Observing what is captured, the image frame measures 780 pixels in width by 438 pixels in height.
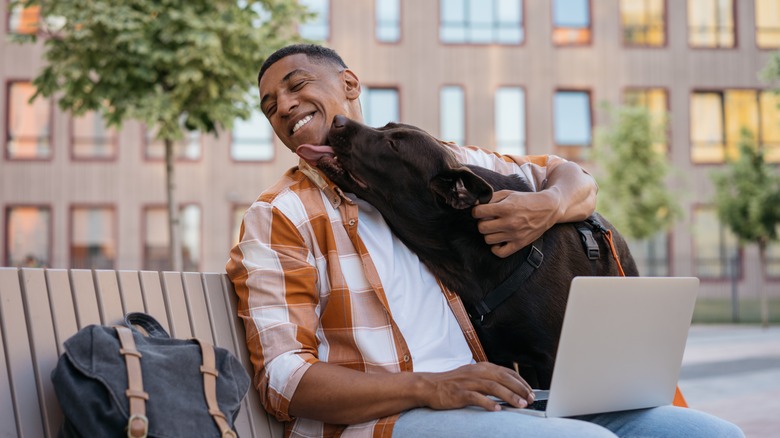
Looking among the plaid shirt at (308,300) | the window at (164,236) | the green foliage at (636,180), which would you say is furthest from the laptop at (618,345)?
the window at (164,236)

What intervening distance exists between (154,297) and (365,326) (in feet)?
2.03

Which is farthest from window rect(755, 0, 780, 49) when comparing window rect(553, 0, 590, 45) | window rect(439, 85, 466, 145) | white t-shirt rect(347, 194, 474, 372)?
white t-shirt rect(347, 194, 474, 372)

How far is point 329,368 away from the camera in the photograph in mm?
2420

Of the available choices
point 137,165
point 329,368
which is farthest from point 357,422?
point 137,165

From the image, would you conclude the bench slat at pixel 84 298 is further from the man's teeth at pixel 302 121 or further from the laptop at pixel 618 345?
the laptop at pixel 618 345

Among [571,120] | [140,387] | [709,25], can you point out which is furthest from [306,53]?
[709,25]

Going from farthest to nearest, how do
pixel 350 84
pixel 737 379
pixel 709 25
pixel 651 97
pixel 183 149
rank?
pixel 709 25 < pixel 651 97 < pixel 183 149 < pixel 737 379 < pixel 350 84

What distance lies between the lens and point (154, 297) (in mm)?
2559

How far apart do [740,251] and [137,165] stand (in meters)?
17.4

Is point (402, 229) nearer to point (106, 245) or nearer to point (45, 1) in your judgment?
point (45, 1)

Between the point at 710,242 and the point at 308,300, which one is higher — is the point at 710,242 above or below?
below

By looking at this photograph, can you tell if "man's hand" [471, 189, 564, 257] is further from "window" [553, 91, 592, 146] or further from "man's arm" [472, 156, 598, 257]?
"window" [553, 91, 592, 146]

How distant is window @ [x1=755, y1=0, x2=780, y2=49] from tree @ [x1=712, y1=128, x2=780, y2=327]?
268 inches

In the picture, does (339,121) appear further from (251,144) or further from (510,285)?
(251,144)
